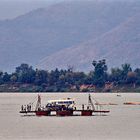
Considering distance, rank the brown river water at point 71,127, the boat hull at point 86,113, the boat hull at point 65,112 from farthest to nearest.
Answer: the boat hull at point 86,113, the boat hull at point 65,112, the brown river water at point 71,127

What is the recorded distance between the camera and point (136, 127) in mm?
155875

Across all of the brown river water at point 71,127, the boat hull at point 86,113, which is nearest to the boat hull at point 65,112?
the brown river water at point 71,127

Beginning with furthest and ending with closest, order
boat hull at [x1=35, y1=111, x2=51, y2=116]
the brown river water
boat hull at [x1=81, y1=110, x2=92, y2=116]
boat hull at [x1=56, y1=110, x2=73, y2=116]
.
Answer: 1. boat hull at [x1=81, y1=110, x2=92, y2=116]
2. boat hull at [x1=35, y1=111, x2=51, y2=116]
3. boat hull at [x1=56, y1=110, x2=73, y2=116]
4. the brown river water

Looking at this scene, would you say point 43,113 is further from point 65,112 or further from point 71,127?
point 71,127

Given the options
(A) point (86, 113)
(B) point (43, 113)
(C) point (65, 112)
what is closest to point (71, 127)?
(C) point (65, 112)

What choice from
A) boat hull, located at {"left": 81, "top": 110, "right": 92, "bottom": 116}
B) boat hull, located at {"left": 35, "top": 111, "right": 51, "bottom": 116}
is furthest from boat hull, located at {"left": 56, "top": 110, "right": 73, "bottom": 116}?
boat hull, located at {"left": 81, "top": 110, "right": 92, "bottom": 116}

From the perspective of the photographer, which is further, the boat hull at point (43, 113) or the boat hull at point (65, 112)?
the boat hull at point (43, 113)

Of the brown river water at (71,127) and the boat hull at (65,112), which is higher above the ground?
the boat hull at (65,112)

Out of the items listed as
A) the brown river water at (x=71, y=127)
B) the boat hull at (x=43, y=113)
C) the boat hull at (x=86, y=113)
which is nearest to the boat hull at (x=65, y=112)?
the brown river water at (x=71, y=127)

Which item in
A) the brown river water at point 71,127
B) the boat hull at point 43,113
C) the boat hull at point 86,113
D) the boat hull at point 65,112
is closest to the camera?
the brown river water at point 71,127

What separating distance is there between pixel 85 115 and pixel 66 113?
15.3ft

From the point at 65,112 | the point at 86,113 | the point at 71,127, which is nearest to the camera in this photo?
the point at 71,127

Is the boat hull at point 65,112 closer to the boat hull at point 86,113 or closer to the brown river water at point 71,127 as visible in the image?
the brown river water at point 71,127

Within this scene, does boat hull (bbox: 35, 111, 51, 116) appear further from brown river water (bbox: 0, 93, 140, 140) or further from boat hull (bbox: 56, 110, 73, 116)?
boat hull (bbox: 56, 110, 73, 116)
